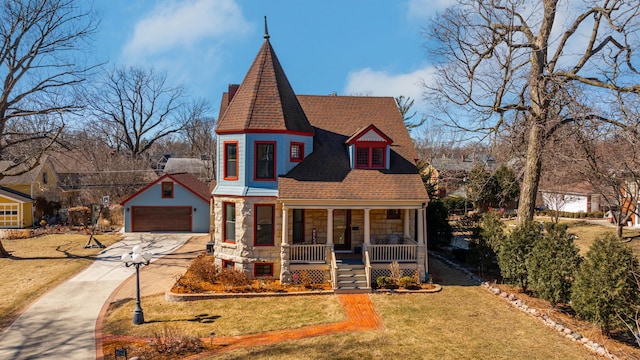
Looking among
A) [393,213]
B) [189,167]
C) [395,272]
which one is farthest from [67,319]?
[189,167]

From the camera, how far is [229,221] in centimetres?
1747

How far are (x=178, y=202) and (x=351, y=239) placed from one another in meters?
17.0

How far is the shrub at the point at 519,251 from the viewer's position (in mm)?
15073

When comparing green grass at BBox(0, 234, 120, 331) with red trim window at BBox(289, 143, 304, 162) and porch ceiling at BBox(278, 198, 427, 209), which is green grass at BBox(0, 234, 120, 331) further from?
red trim window at BBox(289, 143, 304, 162)

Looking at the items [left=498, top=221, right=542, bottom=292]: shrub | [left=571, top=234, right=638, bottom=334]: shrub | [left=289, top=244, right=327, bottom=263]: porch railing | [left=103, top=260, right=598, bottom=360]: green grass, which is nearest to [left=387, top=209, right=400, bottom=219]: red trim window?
[left=289, top=244, right=327, bottom=263]: porch railing

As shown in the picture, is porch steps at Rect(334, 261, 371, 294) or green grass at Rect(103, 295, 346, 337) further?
porch steps at Rect(334, 261, 371, 294)

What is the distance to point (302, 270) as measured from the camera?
647 inches

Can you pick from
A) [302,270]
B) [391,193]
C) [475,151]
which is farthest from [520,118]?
[302,270]

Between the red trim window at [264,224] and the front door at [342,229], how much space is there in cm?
319

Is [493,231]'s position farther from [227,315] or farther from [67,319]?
[67,319]

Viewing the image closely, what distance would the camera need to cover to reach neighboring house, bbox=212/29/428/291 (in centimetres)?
1658

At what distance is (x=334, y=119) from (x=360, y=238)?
648 cm

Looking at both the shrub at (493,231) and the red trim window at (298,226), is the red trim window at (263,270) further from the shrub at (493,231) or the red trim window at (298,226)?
the shrub at (493,231)

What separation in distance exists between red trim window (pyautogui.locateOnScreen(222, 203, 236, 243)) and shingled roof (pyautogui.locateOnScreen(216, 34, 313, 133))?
11.3ft
